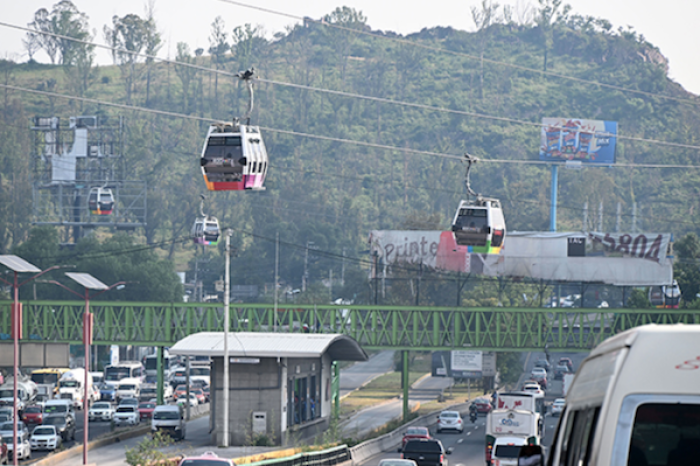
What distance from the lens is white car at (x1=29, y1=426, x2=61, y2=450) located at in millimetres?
48812

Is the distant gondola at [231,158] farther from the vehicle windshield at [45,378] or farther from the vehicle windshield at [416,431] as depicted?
the vehicle windshield at [45,378]

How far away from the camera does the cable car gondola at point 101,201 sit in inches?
5246

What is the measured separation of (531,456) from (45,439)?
45.3m

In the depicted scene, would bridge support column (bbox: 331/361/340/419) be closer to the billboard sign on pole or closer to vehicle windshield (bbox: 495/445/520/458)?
the billboard sign on pole

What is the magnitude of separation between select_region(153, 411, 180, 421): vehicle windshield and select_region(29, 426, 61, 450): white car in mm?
5728

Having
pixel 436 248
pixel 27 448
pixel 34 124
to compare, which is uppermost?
pixel 34 124

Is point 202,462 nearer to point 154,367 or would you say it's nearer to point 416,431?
point 416,431

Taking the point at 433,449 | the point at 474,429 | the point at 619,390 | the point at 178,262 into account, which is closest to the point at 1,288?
the point at 178,262

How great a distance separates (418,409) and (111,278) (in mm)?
54270

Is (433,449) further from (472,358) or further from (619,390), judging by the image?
(472,358)

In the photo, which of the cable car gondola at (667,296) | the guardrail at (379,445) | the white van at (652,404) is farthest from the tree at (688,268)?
the white van at (652,404)

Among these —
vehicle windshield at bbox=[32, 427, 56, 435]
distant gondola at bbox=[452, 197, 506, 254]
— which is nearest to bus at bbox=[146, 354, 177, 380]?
vehicle windshield at bbox=[32, 427, 56, 435]

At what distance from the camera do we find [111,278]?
423 ft

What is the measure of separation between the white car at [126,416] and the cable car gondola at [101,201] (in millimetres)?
70453
